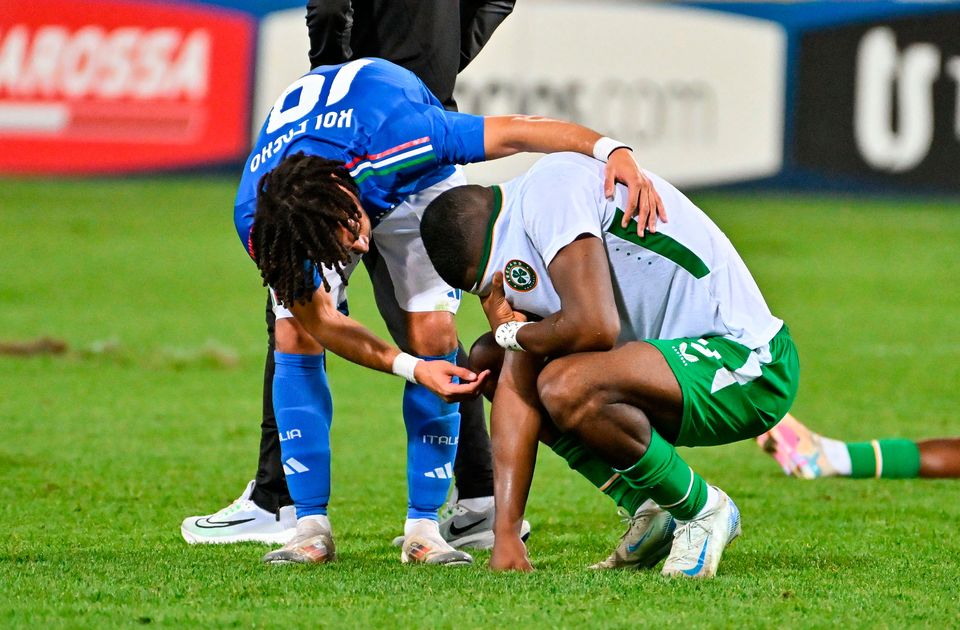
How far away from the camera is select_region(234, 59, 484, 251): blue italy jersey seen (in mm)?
3977

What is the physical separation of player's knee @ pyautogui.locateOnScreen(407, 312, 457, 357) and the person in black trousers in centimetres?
11

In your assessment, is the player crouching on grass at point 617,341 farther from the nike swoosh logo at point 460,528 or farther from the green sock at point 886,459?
the green sock at point 886,459

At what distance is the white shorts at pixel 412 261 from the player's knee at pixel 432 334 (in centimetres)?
2

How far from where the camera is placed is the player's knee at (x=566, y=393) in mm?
3660

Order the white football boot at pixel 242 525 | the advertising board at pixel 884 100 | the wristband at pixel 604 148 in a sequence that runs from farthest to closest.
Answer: the advertising board at pixel 884 100, the white football boot at pixel 242 525, the wristband at pixel 604 148

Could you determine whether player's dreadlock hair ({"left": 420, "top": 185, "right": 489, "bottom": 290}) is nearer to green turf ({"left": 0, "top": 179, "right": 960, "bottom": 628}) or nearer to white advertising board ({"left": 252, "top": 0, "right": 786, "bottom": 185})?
green turf ({"left": 0, "top": 179, "right": 960, "bottom": 628})

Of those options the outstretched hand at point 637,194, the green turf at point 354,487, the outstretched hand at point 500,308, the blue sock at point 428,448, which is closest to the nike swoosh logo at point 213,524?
the green turf at point 354,487

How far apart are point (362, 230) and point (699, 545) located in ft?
4.00

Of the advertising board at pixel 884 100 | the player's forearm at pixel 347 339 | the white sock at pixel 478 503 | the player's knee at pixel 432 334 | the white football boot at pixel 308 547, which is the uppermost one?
the player's forearm at pixel 347 339

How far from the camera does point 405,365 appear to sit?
392cm

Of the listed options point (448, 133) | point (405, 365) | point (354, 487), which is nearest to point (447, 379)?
point (405, 365)

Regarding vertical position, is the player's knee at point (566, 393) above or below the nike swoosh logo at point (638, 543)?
above

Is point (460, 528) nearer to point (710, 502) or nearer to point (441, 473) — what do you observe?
point (441, 473)

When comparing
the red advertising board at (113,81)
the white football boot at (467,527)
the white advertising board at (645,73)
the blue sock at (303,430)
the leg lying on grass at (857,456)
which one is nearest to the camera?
the blue sock at (303,430)
